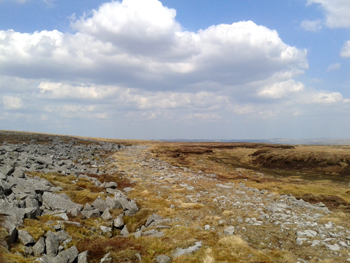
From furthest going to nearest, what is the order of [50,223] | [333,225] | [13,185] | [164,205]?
[164,205] < [13,185] < [333,225] < [50,223]

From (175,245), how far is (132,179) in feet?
56.7

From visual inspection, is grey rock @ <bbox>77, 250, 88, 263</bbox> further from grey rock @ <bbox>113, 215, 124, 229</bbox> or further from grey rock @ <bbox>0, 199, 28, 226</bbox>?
grey rock @ <bbox>113, 215, 124, 229</bbox>

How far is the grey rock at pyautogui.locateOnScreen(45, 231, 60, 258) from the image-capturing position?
9.62 meters

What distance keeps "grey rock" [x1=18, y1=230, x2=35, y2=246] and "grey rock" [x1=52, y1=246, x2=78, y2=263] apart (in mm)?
1598

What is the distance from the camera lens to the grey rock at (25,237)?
31.6 feet

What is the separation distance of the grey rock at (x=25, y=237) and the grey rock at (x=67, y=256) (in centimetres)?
160

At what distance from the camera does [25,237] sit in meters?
9.74

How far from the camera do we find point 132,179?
27359 millimetres

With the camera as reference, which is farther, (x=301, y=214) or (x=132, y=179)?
(x=132, y=179)

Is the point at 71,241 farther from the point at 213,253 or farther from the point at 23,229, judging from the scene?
the point at 213,253

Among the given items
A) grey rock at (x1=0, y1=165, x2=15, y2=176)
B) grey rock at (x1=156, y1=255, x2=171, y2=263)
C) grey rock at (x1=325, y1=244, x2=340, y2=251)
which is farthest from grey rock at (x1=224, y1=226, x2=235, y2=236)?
grey rock at (x1=0, y1=165, x2=15, y2=176)

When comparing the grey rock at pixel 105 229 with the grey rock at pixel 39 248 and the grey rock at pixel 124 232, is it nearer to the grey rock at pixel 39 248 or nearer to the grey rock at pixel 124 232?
the grey rock at pixel 124 232

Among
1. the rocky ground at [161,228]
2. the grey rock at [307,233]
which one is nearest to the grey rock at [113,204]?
the rocky ground at [161,228]

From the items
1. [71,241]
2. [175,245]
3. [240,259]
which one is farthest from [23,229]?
[240,259]
